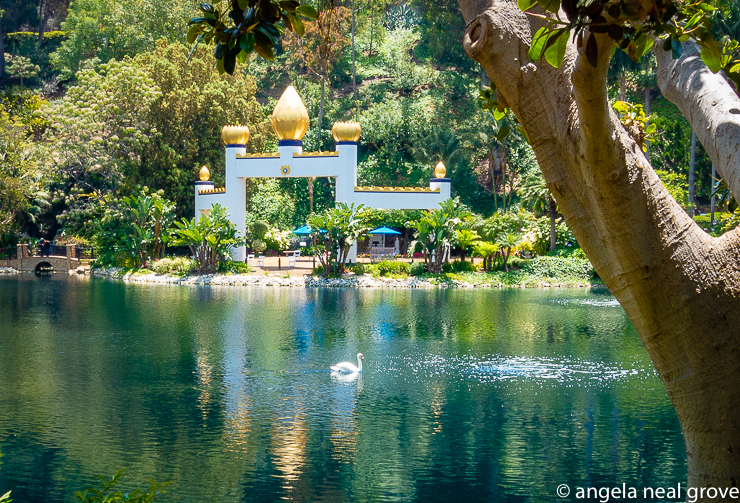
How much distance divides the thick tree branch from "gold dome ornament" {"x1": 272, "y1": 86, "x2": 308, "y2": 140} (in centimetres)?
3260

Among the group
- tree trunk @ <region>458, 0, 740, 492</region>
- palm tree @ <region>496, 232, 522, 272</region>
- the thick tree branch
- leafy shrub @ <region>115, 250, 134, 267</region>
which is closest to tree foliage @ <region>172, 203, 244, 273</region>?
leafy shrub @ <region>115, 250, 134, 267</region>

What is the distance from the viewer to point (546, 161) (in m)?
2.85

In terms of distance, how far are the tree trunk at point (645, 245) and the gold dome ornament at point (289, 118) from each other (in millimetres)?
33377

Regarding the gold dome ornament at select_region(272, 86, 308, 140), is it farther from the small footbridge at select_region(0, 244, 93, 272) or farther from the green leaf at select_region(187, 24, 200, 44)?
the green leaf at select_region(187, 24, 200, 44)

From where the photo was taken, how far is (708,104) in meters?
3.32

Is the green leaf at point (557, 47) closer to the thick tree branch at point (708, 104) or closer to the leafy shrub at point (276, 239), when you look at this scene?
the thick tree branch at point (708, 104)

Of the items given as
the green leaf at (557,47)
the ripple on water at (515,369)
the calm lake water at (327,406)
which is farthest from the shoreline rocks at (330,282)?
the green leaf at (557,47)

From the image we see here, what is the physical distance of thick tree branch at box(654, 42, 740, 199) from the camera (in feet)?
9.93

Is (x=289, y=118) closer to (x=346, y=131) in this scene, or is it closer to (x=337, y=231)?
(x=346, y=131)

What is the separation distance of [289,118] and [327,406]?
2364 cm

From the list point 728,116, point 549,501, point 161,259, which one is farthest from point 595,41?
point 161,259

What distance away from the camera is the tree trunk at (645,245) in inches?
109

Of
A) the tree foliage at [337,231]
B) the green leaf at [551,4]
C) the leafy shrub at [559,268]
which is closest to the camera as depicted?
the green leaf at [551,4]

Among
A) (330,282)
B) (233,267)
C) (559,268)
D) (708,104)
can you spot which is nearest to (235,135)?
(233,267)
